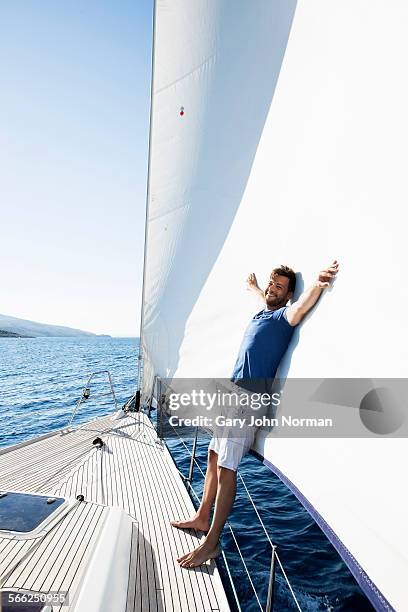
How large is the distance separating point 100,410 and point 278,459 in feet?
41.3

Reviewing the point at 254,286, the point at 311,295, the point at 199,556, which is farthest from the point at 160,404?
the point at 311,295

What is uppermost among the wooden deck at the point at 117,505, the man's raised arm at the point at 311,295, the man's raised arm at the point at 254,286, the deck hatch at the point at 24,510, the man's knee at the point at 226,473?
the man's raised arm at the point at 254,286

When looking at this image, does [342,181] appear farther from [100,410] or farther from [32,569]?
[100,410]

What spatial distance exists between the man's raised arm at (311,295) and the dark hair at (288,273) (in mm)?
154

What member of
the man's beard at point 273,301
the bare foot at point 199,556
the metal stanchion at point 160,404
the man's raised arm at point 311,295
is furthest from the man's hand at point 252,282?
the metal stanchion at point 160,404

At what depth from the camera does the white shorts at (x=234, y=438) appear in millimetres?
1867

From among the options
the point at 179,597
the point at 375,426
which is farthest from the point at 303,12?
the point at 179,597

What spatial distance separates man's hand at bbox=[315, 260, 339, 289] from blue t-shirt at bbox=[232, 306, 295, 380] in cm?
31

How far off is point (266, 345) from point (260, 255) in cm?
58

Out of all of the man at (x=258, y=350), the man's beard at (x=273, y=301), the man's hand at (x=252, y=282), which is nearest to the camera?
the man at (x=258, y=350)

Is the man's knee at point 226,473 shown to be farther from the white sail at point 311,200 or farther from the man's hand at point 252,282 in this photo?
the man's hand at point 252,282

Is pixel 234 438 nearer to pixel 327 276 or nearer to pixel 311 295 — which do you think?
pixel 311 295

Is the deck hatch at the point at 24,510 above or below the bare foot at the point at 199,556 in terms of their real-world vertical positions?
above

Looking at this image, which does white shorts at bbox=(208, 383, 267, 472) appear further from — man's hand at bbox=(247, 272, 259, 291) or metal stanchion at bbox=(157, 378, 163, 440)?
metal stanchion at bbox=(157, 378, 163, 440)
